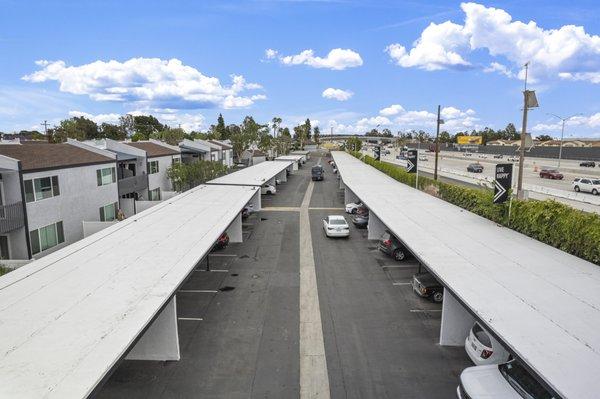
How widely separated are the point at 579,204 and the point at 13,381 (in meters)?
43.1

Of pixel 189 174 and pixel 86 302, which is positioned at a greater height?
pixel 189 174

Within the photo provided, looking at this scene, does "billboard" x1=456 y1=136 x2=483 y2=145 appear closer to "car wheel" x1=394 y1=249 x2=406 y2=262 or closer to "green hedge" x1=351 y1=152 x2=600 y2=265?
"green hedge" x1=351 y1=152 x2=600 y2=265

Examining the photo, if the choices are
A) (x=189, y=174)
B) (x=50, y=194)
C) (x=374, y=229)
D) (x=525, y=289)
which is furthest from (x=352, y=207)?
Answer: (x=525, y=289)

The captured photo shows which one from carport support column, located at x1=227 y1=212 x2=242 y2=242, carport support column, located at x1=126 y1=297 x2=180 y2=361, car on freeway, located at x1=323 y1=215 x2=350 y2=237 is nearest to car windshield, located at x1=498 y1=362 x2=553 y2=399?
carport support column, located at x1=126 y1=297 x2=180 y2=361

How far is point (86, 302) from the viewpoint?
11625 mm

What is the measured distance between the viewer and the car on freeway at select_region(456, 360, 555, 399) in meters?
9.21

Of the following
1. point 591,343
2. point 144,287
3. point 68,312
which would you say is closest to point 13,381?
point 68,312

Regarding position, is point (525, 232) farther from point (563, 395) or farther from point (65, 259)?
point (65, 259)

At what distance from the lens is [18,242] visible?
2242 centimetres

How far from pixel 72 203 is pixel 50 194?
7.17ft

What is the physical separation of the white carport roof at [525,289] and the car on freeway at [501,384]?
963 mm

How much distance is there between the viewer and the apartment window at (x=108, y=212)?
31.1 meters

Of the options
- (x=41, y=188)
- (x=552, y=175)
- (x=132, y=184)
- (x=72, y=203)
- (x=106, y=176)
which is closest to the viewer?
(x=41, y=188)

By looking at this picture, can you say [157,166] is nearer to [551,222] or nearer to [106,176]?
[106,176]
